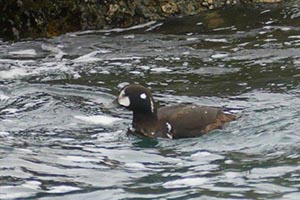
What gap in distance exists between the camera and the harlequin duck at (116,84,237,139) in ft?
30.7

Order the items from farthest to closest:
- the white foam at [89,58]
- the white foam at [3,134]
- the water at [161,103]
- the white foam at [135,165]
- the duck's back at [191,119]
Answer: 1. the white foam at [89,58]
2. the white foam at [3,134]
3. the duck's back at [191,119]
4. the white foam at [135,165]
5. the water at [161,103]

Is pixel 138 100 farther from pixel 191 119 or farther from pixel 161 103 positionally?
pixel 161 103

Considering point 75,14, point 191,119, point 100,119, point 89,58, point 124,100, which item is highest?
point 75,14

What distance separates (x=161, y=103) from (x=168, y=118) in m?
1.58

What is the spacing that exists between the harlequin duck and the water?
0.12 meters

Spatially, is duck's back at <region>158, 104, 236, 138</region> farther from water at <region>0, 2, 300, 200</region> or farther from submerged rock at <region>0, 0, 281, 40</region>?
submerged rock at <region>0, 0, 281, 40</region>

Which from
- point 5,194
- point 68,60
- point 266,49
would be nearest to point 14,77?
point 68,60

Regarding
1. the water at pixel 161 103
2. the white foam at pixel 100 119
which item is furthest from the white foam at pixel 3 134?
the white foam at pixel 100 119

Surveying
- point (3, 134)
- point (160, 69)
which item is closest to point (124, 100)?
point (3, 134)

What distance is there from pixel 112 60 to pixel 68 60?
0.71 m

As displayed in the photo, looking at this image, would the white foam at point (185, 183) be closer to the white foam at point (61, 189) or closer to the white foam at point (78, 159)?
the white foam at point (61, 189)

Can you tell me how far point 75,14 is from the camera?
52.2ft

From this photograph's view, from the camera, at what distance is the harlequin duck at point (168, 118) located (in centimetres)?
937

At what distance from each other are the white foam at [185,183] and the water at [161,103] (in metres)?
0.02
